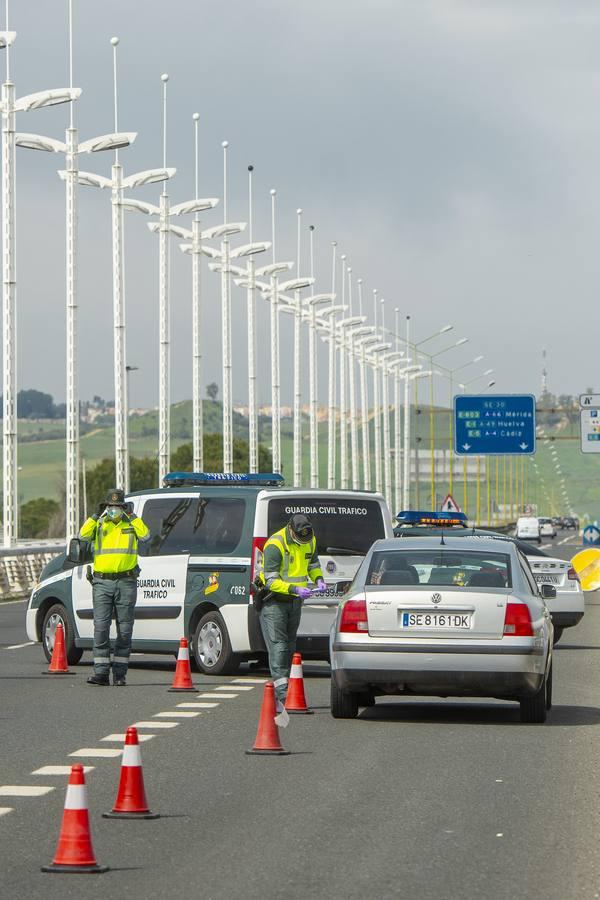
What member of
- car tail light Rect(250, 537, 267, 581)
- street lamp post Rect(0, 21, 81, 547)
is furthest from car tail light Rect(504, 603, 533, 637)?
street lamp post Rect(0, 21, 81, 547)

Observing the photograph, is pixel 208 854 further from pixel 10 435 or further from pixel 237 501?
pixel 10 435

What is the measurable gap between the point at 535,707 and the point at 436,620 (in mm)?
1061

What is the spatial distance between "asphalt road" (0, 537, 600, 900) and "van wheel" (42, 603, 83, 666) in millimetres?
3471

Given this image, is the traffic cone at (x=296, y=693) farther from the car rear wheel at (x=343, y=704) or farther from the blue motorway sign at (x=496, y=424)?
the blue motorway sign at (x=496, y=424)

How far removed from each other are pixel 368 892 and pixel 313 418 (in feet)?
305

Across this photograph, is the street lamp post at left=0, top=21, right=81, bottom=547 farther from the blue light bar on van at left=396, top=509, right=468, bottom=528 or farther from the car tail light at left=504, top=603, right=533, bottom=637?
the car tail light at left=504, top=603, right=533, bottom=637

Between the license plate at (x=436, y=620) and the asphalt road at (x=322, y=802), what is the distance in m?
0.80

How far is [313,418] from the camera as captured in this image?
101 metres

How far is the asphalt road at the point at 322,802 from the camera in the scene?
8594mm

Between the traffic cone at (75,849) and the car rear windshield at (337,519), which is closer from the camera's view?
the traffic cone at (75,849)

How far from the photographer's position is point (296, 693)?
54.2ft

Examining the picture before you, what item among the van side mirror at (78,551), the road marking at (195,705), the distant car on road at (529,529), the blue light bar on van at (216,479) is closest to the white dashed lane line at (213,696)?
the road marking at (195,705)

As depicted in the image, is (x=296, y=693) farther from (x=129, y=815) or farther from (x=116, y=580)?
(x=129, y=815)

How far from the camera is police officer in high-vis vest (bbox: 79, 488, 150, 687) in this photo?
62.4 ft
